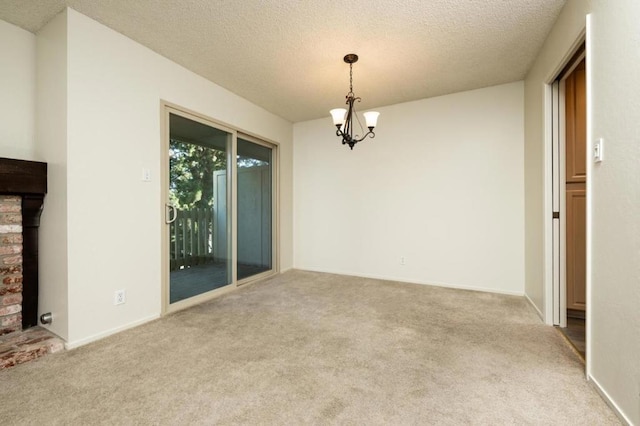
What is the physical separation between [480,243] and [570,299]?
3.54 ft

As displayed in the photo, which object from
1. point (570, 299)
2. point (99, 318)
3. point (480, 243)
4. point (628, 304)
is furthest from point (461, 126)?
point (99, 318)

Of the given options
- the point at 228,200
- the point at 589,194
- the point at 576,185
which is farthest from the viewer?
the point at 228,200

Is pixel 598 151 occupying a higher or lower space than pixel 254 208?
higher

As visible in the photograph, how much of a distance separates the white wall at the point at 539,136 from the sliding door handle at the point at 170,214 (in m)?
3.52

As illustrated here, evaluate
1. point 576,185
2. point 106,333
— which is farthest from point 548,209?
point 106,333

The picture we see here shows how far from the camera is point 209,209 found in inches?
135

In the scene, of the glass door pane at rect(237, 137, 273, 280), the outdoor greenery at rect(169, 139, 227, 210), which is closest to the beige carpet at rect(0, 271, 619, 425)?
the outdoor greenery at rect(169, 139, 227, 210)

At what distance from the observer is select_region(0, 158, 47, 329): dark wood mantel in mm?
2133

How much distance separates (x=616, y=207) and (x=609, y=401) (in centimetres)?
100

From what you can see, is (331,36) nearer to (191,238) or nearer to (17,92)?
(191,238)

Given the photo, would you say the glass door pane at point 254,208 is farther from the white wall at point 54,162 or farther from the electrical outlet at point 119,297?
the white wall at point 54,162

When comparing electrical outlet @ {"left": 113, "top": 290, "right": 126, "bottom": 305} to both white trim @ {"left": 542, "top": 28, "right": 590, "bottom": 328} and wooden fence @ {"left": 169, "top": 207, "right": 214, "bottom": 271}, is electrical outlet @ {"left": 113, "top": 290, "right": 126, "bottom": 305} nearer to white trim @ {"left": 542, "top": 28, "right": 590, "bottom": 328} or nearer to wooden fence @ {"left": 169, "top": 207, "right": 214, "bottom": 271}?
wooden fence @ {"left": 169, "top": 207, "right": 214, "bottom": 271}

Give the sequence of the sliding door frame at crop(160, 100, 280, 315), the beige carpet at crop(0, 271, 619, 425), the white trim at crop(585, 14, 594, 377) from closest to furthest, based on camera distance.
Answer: the beige carpet at crop(0, 271, 619, 425), the white trim at crop(585, 14, 594, 377), the sliding door frame at crop(160, 100, 280, 315)

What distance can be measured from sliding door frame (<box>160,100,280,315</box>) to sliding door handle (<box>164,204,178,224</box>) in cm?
2
